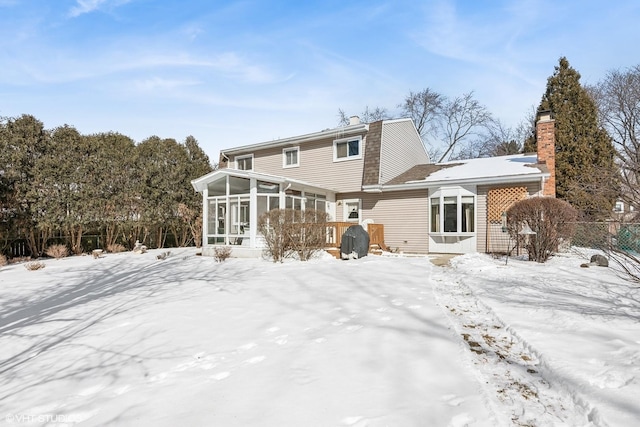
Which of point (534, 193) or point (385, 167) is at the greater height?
point (385, 167)

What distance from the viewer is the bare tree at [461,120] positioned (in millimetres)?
27344

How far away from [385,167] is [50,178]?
43.6ft

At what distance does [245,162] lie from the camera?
1795cm

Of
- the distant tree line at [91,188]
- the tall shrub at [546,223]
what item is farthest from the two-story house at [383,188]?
the distant tree line at [91,188]

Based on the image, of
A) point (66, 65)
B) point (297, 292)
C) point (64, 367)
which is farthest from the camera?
point (66, 65)

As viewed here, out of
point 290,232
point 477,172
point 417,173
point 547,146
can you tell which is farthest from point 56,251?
point 547,146

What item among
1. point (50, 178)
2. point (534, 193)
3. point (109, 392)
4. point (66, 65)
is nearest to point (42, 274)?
point (50, 178)

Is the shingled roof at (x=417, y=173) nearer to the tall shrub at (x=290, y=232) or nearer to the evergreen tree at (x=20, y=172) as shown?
the tall shrub at (x=290, y=232)

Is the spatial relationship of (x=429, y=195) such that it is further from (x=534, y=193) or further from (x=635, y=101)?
(x=635, y=101)

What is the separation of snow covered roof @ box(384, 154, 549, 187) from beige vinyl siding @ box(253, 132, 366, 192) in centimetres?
155

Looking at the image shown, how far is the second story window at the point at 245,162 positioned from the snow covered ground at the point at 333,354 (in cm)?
1136

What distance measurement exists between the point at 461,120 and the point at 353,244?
21.8m

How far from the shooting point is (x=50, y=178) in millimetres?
13258

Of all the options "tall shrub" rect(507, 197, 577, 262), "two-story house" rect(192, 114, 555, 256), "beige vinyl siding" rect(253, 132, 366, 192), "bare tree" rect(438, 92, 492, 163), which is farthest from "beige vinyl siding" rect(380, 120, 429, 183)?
"bare tree" rect(438, 92, 492, 163)
